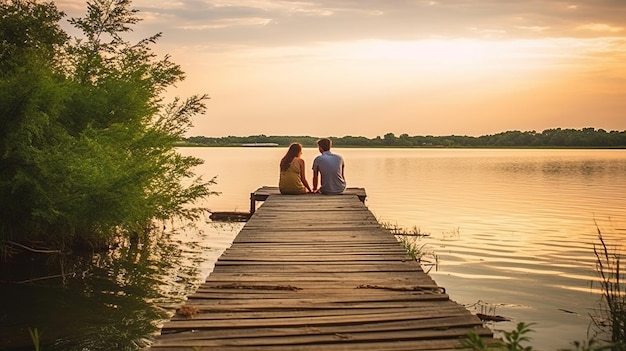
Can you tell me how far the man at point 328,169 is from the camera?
16.4 metres

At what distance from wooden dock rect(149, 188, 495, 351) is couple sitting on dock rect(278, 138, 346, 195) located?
665 cm

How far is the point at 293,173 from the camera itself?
17.1 metres

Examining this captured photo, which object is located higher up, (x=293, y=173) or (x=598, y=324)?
(x=293, y=173)

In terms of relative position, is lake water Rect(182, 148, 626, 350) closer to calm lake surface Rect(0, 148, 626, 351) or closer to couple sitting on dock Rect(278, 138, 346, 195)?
calm lake surface Rect(0, 148, 626, 351)

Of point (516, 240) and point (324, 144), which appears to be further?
point (516, 240)

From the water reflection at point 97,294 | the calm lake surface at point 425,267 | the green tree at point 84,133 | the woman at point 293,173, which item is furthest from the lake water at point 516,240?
the green tree at point 84,133

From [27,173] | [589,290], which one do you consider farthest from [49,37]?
[589,290]

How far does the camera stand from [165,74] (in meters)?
17.3

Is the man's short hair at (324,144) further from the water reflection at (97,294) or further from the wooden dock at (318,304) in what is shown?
the wooden dock at (318,304)

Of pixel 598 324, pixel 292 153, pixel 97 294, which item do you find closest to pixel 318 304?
pixel 598 324

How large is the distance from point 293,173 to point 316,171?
672 mm

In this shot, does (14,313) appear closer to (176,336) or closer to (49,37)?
(176,336)

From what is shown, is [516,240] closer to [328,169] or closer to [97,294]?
[328,169]

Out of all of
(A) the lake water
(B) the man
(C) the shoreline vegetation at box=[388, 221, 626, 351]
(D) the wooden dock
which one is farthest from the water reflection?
(A) the lake water
